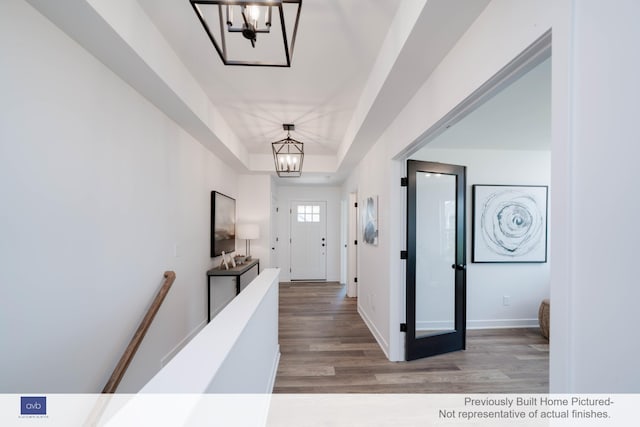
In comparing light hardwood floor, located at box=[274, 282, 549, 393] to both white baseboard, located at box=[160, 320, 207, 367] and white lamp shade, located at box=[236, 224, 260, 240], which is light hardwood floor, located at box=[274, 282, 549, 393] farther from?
white lamp shade, located at box=[236, 224, 260, 240]

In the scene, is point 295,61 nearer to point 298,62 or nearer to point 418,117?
point 298,62

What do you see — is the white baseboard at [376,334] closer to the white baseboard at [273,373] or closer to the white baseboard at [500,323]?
the white baseboard at [273,373]

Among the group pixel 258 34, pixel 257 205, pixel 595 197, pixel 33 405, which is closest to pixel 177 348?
pixel 33 405

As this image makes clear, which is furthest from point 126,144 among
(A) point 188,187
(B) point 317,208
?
(B) point 317,208

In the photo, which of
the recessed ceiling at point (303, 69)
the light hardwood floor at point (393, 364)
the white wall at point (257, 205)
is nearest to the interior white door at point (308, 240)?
the white wall at point (257, 205)

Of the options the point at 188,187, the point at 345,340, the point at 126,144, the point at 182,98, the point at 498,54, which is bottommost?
the point at 345,340

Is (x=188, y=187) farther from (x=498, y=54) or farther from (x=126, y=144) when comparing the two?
(x=498, y=54)

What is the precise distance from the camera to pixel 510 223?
148 inches

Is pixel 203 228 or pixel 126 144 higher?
pixel 126 144

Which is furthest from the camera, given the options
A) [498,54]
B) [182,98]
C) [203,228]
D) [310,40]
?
[203,228]

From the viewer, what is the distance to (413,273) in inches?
110

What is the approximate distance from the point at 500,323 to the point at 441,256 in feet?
5.30

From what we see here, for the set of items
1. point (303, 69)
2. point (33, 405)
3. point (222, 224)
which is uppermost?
point (303, 69)

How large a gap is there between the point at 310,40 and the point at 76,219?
191 centimetres
